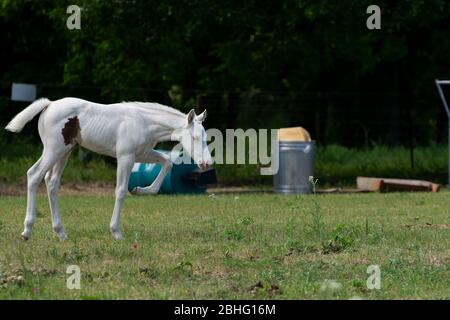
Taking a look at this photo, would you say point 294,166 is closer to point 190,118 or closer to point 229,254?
point 190,118

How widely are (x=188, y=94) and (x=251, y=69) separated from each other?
4.07 m

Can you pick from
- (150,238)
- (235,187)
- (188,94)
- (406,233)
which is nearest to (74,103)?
(150,238)

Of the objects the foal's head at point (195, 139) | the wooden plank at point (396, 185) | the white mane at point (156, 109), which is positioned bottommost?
the wooden plank at point (396, 185)

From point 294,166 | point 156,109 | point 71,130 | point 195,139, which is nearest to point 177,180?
point 294,166

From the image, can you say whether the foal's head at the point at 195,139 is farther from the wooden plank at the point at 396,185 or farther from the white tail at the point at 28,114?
the wooden plank at the point at 396,185

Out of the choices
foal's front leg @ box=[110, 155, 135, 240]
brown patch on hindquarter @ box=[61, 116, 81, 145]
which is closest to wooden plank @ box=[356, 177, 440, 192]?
foal's front leg @ box=[110, 155, 135, 240]

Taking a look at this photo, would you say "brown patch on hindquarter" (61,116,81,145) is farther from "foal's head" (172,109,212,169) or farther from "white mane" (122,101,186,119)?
"foal's head" (172,109,212,169)

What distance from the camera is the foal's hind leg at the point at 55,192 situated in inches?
473

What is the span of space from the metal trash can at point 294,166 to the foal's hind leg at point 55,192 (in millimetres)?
9223

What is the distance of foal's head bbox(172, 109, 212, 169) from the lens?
40.2 ft

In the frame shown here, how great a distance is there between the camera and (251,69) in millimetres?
27391

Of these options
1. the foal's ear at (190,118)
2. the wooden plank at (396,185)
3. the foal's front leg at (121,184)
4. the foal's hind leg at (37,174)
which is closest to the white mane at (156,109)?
the foal's ear at (190,118)

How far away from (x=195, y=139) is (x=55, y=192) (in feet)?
5.76
